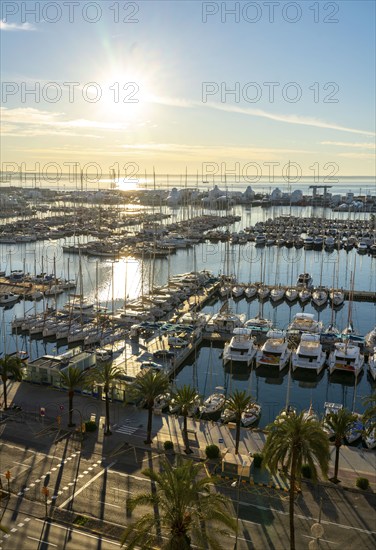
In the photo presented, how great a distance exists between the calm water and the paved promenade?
6315mm

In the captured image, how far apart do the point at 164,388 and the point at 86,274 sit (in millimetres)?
58615

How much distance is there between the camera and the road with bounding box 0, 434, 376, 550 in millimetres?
20500

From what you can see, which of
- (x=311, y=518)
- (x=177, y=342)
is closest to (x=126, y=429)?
(x=311, y=518)

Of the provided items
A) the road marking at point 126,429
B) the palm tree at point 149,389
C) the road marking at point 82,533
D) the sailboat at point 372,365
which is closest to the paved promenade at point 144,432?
the road marking at point 126,429

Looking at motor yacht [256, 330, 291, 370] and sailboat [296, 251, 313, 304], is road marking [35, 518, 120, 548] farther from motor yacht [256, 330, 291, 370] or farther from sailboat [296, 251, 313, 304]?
sailboat [296, 251, 313, 304]

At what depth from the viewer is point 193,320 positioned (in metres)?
53.8

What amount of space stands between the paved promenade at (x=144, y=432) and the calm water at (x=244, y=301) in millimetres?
6315

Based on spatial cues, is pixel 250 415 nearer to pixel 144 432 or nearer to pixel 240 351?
pixel 144 432

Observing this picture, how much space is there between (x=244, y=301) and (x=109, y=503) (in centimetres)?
4736

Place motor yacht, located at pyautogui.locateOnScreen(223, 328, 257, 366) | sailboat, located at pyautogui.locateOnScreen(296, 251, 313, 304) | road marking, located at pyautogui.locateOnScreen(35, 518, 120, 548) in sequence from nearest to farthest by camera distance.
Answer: road marking, located at pyautogui.locateOnScreen(35, 518, 120, 548), motor yacht, located at pyautogui.locateOnScreen(223, 328, 257, 366), sailboat, located at pyautogui.locateOnScreen(296, 251, 313, 304)

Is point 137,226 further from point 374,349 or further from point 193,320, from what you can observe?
point 374,349

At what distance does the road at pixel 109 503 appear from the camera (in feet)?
67.3

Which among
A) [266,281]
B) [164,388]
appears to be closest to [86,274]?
[266,281]

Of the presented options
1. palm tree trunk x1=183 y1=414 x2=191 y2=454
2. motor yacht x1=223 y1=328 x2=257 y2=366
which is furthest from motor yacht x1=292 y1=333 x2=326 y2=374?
palm tree trunk x1=183 y1=414 x2=191 y2=454
